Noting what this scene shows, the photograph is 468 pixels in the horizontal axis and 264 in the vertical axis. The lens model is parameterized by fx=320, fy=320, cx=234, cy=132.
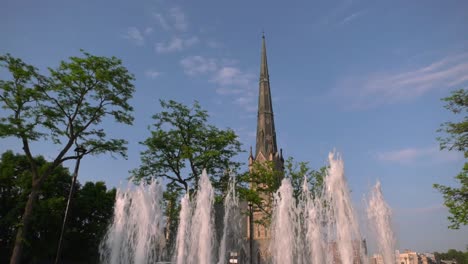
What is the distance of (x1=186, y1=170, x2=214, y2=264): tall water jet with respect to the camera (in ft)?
59.5

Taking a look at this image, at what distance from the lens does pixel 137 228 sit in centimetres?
2155

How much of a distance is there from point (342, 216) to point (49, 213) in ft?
78.5

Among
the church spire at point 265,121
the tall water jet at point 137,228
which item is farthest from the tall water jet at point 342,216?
the church spire at point 265,121

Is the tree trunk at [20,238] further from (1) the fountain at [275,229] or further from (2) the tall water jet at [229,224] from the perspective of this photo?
(2) the tall water jet at [229,224]

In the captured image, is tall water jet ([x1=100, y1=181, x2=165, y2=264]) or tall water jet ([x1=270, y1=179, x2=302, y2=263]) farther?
tall water jet ([x1=100, y1=181, x2=165, y2=264])

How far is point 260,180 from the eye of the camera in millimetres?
30250

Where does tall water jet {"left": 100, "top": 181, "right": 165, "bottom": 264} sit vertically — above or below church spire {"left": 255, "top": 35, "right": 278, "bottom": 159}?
below

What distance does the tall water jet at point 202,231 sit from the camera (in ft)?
59.5

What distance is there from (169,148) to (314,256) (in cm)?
1436

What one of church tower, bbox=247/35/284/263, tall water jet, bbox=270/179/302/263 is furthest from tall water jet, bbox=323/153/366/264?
church tower, bbox=247/35/284/263

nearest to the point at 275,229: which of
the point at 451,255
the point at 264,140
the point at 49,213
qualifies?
the point at 49,213

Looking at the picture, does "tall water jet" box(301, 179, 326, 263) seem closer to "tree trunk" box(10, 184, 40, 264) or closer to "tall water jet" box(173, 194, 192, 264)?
"tall water jet" box(173, 194, 192, 264)

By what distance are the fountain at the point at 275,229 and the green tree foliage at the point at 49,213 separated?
25.7 feet

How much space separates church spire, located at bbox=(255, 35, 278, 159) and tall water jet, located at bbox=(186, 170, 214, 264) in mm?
42165
